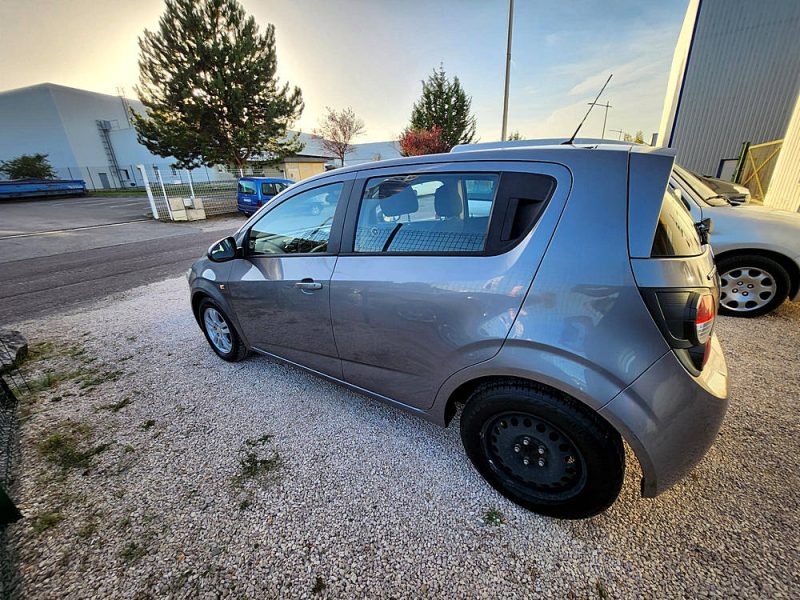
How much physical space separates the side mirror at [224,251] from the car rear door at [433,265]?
1171 mm

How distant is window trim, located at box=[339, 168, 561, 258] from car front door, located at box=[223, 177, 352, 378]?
8 cm

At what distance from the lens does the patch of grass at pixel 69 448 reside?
2162 mm

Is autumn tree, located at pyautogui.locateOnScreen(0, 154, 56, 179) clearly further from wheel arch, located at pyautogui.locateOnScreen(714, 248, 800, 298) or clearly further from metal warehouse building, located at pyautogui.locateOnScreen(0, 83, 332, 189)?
wheel arch, located at pyautogui.locateOnScreen(714, 248, 800, 298)

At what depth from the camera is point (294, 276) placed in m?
2.28

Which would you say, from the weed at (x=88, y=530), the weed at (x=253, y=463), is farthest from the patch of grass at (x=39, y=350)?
the weed at (x=253, y=463)

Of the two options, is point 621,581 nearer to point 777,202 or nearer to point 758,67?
point 777,202

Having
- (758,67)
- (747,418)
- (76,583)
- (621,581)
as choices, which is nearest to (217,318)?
(76,583)

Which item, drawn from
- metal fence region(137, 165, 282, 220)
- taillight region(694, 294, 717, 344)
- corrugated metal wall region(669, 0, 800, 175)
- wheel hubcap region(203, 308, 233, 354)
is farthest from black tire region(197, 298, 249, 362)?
corrugated metal wall region(669, 0, 800, 175)

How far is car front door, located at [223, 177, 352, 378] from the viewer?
2.17m

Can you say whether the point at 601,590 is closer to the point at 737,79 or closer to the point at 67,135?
the point at 737,79

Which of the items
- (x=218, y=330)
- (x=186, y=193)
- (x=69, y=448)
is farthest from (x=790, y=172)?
(x=186, y=193)

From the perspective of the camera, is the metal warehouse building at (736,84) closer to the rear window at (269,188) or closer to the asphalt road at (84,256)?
the asphalt road at (84,256)

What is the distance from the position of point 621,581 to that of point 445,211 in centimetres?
186

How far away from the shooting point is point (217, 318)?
10.6ft
